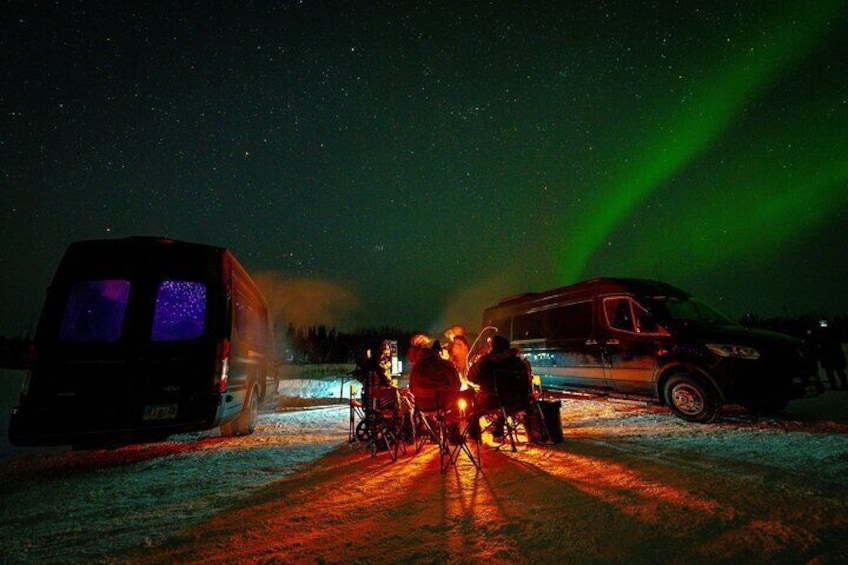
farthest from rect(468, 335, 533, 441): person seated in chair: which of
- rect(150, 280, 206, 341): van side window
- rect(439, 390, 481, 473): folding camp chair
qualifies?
rect(150, 280, 206, 341): van side window

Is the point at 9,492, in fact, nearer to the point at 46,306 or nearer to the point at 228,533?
the point at 46,306

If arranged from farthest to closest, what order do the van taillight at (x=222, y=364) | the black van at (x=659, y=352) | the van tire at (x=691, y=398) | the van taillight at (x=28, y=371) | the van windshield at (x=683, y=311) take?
the van windshield at (x=683, y=311)
the van tire at (x=691, y=398)
the black van at (x=659, y=352)
the van taillight at (x=222, y=364)
the van taillight at (x=28, y=371)

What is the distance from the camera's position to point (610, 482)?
3455 mm

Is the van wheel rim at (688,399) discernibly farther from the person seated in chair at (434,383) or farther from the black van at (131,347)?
the black van at (131,347)

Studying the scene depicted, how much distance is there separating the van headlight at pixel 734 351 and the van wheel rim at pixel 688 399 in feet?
2.32

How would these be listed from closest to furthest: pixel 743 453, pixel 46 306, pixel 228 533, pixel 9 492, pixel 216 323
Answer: pixel 228 533 → pixel 9 492 → pixel 743 453 → pixel 46 306 → pixel 216 323

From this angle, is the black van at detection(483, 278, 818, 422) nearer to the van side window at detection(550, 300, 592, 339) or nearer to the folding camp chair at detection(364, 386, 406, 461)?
the van side window at detection(550, 300, 592, 339)

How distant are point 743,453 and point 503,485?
2.87m

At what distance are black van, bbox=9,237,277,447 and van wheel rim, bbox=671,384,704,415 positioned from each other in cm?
706

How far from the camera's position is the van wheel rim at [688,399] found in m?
6.24

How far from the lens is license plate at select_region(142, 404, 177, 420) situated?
4.61 m

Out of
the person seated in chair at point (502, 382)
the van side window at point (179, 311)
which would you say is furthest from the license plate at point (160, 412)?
the person seated in chair at point (502, 382)

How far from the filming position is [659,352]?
677 centimetres

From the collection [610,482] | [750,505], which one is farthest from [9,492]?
[750,505]
